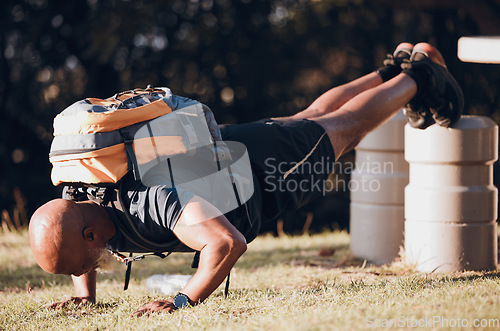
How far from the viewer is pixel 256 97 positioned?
9312 millimetres

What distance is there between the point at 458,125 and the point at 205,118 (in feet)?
5.29

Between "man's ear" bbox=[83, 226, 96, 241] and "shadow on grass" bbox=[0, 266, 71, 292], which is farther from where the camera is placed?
"shadow on grass" bbox=[0, 266, 71, 292]

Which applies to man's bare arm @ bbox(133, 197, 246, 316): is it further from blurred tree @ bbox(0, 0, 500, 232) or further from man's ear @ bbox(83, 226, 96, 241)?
blurred tree @ bbox(0, 0, 500, 232)

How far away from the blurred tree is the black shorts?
469cm

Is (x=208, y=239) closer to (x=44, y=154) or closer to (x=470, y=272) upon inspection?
(x=470, y=272)

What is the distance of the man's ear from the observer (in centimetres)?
300

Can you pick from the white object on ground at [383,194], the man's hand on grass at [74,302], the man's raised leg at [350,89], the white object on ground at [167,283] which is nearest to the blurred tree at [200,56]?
the man's raised leg at [350,89]

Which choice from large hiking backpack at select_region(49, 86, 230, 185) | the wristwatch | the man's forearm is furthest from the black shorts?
the man's forearm

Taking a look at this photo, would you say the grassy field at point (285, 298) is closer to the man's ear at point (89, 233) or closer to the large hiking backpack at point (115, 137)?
the man's ear at point (89, 233)

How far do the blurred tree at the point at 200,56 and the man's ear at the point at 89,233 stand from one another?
5.33 meters

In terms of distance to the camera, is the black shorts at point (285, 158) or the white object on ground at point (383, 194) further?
the white object on ground at point (383, 194)

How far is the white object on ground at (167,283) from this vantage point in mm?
3738

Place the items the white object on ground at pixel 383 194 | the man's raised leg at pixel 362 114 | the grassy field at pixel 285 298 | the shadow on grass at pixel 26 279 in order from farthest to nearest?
the white object on ground at pixel 383 194 < the shadow on grass at pixel 26 279 < the man's raised leg at pixel 362 114 < the grassy field at pixel 285 298

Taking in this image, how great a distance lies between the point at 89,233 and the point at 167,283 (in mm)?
1053
